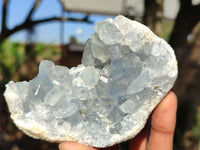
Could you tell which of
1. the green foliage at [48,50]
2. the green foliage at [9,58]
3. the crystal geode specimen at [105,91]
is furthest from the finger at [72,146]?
the green foliage at [48,50]

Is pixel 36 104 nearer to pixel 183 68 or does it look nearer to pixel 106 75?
pixel 106 75

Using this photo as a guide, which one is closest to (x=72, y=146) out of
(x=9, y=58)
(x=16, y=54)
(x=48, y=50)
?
(x=9, y=58)

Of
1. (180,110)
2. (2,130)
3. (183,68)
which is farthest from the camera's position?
(2,130)

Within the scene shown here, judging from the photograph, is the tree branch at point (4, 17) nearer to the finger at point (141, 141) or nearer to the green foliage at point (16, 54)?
the finger at point (141, 141)

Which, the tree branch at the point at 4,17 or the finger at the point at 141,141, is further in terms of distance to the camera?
the tree branch at the point at 4,17

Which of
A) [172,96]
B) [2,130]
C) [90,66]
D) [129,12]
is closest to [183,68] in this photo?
[129,12]
